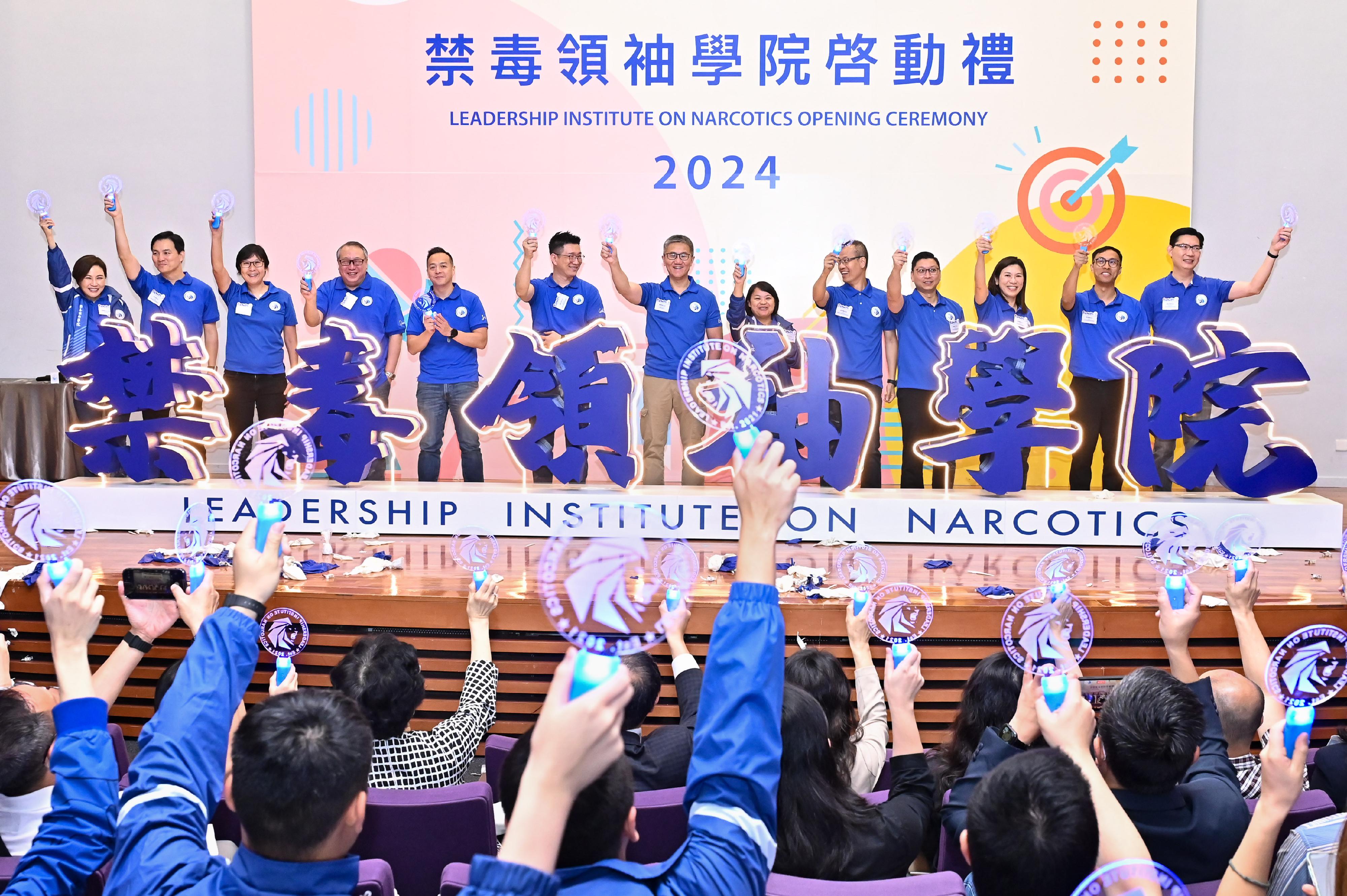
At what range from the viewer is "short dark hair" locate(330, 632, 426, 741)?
2094mm

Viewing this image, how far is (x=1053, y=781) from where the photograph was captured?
1.18m

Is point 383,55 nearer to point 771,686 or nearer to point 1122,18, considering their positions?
point 1122,18

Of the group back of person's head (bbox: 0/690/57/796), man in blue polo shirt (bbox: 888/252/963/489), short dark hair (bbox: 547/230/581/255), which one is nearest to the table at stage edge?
short dark hair (bbox: 547/230/581/255)

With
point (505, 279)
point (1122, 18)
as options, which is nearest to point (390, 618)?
point (505, 279)

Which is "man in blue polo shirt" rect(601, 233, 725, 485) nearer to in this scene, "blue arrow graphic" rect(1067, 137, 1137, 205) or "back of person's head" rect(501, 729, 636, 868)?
"blue arrow graphic" rect(1067, 137, 1137, 205)

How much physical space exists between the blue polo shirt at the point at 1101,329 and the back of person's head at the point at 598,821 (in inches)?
182

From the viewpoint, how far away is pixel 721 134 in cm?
650

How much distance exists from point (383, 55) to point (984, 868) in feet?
21.0

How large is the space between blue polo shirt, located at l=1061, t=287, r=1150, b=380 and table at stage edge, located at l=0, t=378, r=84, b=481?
5.49 metres

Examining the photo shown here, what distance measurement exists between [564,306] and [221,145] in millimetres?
2877

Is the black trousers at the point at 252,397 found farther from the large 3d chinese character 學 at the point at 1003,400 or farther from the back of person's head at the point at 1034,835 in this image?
the back of person's head at the point at 1034,835

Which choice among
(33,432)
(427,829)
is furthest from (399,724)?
(33,432)

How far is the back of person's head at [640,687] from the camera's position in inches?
78.6

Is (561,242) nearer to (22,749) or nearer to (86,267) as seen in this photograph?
(86,267)
